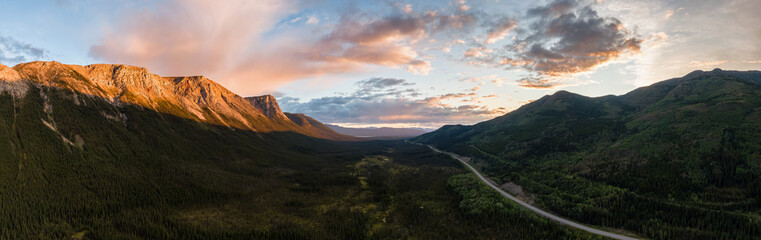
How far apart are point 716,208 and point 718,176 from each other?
60.9ft

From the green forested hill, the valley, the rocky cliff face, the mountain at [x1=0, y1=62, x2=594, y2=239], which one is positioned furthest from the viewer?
the rocky cliff face

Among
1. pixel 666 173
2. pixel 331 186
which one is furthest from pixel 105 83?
pixel 666 173

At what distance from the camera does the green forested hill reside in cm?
5166

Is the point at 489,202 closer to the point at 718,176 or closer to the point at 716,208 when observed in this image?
→ the point at 716,208

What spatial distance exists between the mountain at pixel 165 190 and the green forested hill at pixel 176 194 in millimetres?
316

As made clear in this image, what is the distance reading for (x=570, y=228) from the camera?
51.7 meters

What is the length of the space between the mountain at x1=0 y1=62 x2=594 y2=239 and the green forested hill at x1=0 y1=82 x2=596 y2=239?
1.04 feet

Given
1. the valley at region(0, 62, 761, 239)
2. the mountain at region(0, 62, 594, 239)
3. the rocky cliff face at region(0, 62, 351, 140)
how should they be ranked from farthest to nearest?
the rocky cliff face at region(0, 62, 351, 140)
the mountain at region(0, 62, 594, 239)
the valley at region(0, 62, 761, 239)

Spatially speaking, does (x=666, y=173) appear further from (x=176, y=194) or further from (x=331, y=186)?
(x=176, y=194)

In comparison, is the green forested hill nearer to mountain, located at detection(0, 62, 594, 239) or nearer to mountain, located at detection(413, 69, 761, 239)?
mountain, located at detection(0, 62, 594, 239)

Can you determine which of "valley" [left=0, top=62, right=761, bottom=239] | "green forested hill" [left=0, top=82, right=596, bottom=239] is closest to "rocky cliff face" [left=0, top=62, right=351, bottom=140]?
"valley" [left=0, top=62, right=761, bottom=239]

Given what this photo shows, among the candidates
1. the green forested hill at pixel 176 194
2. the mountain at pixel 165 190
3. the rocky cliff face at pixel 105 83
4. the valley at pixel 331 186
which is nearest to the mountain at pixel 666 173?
the valley at pixel 331 186

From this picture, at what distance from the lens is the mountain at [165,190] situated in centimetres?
5197

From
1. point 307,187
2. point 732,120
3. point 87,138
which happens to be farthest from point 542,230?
point 87,138
